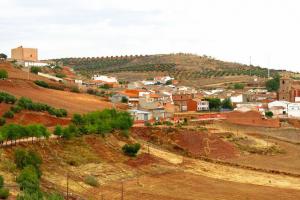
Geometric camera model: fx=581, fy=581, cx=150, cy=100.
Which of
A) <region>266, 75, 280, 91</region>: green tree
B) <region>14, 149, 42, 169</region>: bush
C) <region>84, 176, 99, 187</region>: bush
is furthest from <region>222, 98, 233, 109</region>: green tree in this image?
<region>14, 149, 42, 169</region>: bush

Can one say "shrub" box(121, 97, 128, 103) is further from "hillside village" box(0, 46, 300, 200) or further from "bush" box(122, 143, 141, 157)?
"bush" box(122, 143, 141, 157)

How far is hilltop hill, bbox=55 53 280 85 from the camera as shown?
130875 mm

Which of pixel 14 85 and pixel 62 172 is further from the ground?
pixel 14 85

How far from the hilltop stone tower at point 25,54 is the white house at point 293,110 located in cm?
4405

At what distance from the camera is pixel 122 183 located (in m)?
35.4

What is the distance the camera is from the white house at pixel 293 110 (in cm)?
7106

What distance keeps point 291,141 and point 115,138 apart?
68.3 ft

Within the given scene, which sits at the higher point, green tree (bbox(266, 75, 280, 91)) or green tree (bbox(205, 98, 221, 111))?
green tree (bbox(266, 75, 280, 91))

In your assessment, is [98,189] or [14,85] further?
[14,85]

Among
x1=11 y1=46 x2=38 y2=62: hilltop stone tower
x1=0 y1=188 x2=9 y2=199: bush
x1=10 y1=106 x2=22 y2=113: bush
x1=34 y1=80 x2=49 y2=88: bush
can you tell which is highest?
x1=11 y1=46 x2=38 y2=62: hilltop stone tower

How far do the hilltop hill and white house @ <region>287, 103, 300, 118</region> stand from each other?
49.0 metres

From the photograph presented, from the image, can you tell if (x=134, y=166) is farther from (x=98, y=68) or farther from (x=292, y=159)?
(x=98, y=68)

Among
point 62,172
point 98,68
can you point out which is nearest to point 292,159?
point 62,172

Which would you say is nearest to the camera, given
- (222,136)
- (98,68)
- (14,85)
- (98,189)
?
(98,189)
